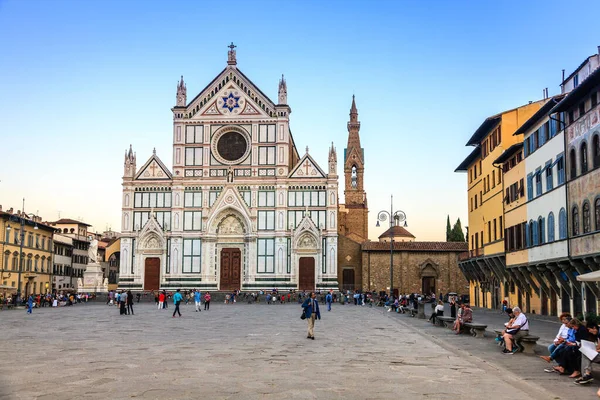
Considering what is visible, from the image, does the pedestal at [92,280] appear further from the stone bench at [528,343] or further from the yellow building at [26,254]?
the stone bench at [528,343]

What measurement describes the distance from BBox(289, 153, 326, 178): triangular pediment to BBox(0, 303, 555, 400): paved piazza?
4385cm

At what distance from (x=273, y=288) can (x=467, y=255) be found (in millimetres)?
20092

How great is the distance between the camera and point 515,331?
18062mm

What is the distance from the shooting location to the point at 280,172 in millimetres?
65938

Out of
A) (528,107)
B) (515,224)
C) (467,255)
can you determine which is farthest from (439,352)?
(467,255)

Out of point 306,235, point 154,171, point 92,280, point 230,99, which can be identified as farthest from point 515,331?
point 92,280

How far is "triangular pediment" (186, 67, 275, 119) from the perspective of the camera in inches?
2640

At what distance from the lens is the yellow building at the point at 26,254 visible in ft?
207

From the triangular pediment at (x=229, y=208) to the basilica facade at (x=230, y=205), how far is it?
96mm

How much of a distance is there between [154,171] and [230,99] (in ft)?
33.8

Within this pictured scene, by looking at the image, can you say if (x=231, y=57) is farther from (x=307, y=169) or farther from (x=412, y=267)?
(x=412, y=267)

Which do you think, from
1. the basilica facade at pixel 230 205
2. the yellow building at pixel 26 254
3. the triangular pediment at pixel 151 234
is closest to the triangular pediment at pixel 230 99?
the basilica facade at pixel 230 205

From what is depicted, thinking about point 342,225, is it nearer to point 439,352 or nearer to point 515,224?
point 515,224

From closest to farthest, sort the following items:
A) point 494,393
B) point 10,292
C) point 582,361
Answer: point 494,393 < point 582,361 < point 10,292
